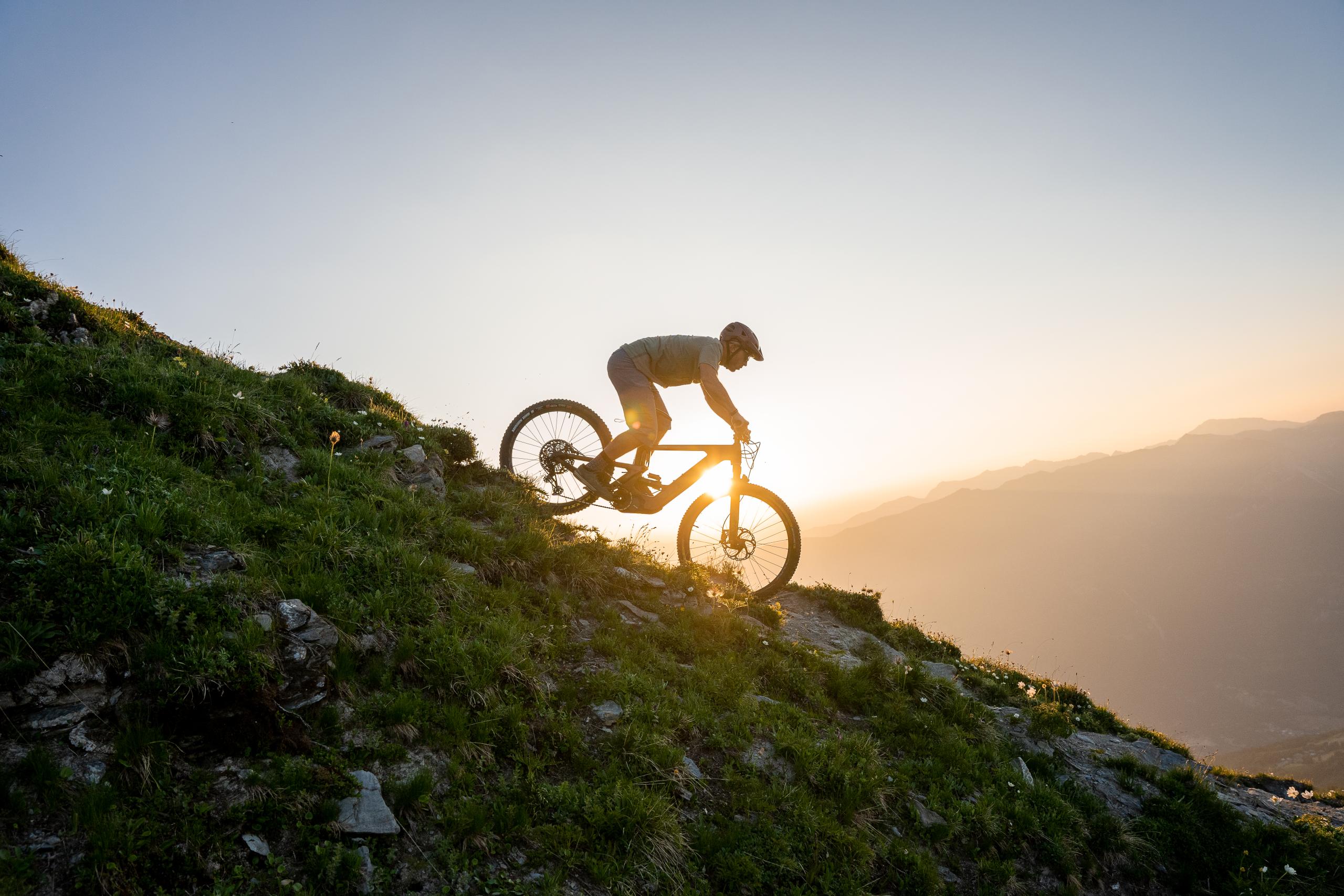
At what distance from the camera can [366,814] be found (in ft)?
12.5

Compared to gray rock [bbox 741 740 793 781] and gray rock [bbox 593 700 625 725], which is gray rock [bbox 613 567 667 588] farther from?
gray rock [bbox 741 740 793 781]

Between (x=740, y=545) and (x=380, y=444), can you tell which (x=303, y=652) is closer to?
(x=380, y=444)

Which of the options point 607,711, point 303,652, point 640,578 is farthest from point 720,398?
point 303,652

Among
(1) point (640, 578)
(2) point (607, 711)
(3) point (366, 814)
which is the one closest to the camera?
(3) point (366, 814)

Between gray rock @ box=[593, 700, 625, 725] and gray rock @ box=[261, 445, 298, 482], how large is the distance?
4618 mm

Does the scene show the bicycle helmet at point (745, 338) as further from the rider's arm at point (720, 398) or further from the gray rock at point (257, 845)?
the gray rock at point (257, 845)

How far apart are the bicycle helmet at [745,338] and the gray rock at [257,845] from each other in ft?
25.0

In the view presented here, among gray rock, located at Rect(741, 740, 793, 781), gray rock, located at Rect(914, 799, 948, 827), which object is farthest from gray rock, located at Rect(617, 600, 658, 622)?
gray rock, located at Rect(914, 799, 948, 827)

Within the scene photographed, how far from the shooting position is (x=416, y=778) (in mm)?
4113

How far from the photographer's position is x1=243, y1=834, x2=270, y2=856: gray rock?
11.1 feet

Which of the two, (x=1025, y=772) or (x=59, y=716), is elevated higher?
(x=59, y=716)

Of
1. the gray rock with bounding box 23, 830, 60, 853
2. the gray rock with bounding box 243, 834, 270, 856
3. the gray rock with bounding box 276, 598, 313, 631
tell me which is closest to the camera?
the gray rock with bounding box 23, 830, 60, 853

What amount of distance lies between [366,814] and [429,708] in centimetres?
103

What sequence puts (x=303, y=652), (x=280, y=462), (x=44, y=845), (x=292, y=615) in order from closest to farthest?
1. (x=44, y=845)
2. (x=303, y=652)
3. (x=292, y=615)
4. (x=280, y=462)
